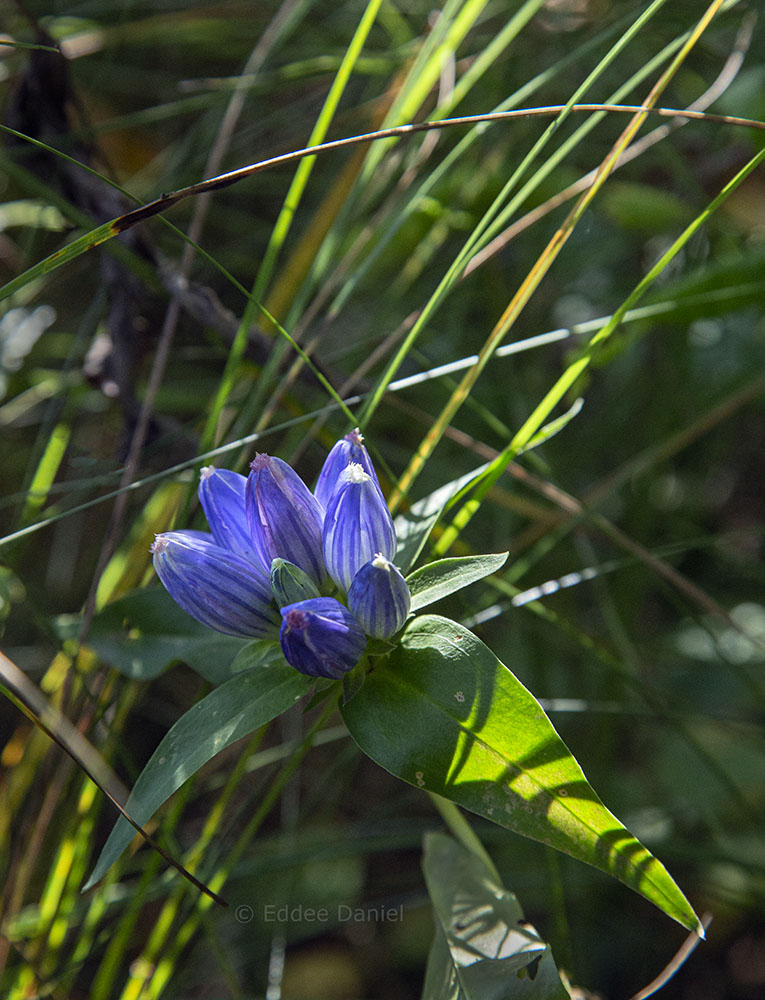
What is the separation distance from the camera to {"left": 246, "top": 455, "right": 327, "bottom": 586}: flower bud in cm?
70

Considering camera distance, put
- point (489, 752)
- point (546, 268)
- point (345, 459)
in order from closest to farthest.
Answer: point (489, 752)
point (345, 459)
point (546, 268)

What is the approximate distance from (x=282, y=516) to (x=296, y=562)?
5 cm

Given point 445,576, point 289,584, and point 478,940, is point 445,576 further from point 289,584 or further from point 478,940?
point 478,940

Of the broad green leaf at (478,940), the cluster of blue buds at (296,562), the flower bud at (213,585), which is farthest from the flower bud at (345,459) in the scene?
the broad green leaf at (478,940)

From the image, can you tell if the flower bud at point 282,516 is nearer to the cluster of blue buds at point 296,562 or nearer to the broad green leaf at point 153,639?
the cluster of blue buds at point 296,562

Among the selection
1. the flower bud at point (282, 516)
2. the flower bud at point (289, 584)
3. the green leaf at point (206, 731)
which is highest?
the flower bud at point (282, 516)

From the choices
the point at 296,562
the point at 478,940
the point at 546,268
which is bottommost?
the point at 478,940

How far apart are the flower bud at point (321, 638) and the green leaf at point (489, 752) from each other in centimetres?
5

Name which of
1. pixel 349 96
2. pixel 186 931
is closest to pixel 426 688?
pixel 186 931

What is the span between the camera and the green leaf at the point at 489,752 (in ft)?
1.89

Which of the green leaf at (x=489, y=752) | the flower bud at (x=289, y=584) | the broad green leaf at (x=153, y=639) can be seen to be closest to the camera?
the green leaf at (x=489, y=752)

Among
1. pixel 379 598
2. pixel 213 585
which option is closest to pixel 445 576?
pixel 379 598

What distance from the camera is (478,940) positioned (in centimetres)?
74

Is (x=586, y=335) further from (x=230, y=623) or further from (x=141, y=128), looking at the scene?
(x=141, y=128)
